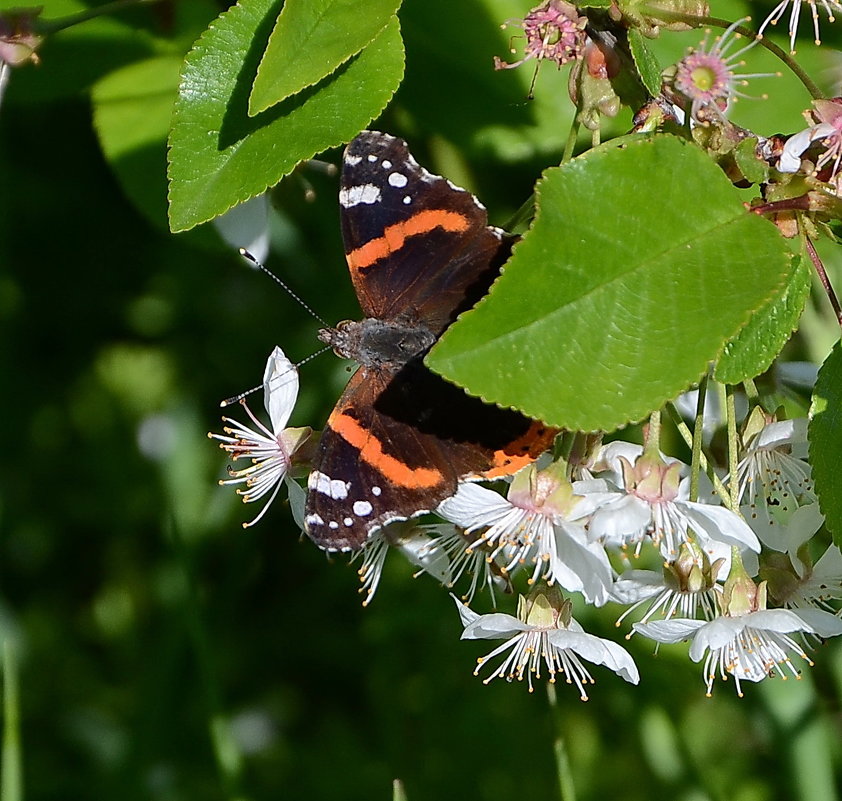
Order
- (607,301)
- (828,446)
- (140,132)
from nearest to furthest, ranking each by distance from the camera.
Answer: (607,301) < (828,446) < (140,132)

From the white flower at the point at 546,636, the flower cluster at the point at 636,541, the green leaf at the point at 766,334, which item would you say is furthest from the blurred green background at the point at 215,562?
the green leaf at the point at 766,334

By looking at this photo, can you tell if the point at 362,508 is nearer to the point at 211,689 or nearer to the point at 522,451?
the point at 522,451

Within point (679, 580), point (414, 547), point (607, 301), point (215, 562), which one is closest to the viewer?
point (607, 301)

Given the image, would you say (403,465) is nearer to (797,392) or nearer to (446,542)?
(446,542)

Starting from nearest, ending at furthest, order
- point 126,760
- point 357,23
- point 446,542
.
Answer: point 357,23, point 446,542, point 126,760

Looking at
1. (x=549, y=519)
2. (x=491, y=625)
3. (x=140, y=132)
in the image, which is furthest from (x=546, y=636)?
(x=140, y=132)

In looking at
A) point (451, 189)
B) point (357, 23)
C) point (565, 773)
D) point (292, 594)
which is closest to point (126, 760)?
point (292, 594)
